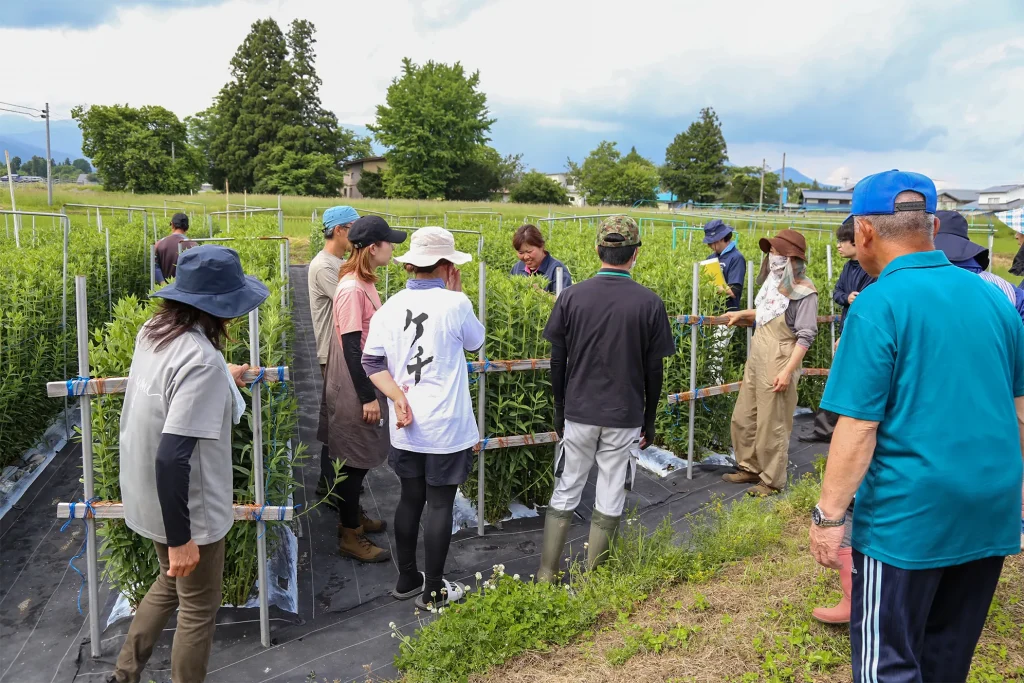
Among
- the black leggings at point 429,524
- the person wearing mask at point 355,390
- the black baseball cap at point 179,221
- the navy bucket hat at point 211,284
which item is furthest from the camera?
the black baseball cap at point 179,221

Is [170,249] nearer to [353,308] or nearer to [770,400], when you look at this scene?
[353,308]

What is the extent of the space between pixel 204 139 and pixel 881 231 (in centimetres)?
8863

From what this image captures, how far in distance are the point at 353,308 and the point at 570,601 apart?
2.19m

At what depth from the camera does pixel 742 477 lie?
6.29m

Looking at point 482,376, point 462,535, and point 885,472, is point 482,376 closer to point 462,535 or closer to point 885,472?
point 462,535

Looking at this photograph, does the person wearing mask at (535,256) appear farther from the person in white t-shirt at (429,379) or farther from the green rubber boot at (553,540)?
the green rubber boot at (553,540)

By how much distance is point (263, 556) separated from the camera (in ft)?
13.0

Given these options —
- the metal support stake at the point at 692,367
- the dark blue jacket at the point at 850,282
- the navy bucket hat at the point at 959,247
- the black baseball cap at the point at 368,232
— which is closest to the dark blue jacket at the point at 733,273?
the metal support stake at the point at 692,367

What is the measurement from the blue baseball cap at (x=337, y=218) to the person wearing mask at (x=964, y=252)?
12.6ft

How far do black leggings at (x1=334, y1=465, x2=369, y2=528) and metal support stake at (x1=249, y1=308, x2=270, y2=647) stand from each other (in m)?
0.95

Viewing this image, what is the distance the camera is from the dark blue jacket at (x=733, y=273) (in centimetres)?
705

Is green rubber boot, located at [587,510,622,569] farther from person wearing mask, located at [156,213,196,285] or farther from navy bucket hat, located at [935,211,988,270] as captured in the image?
person wearing mask, located at [156,213,196,285]

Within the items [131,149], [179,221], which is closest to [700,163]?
[131,149]

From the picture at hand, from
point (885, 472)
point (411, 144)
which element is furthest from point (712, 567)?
point (411, 144)
